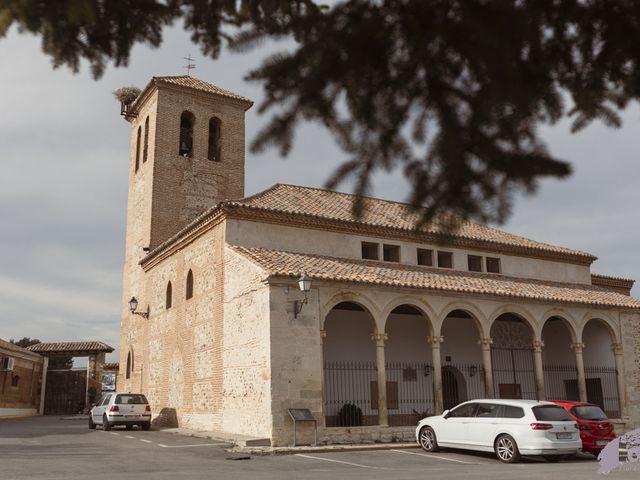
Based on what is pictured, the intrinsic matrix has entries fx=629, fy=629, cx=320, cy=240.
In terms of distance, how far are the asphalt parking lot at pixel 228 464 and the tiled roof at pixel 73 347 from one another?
21.4 metres

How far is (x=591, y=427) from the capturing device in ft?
43.3

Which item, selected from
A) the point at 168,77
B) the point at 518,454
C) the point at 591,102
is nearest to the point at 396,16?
the point at 591,102

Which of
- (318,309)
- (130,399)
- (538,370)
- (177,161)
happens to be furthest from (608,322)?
(177,161)

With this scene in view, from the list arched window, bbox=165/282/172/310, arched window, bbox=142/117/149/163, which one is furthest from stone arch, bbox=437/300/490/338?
arched window, bbox=142/117/149/163

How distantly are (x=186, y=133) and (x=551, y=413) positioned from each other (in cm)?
1846

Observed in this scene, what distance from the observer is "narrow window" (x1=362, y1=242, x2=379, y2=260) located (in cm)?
1989

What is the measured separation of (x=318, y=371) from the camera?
49.3 feet

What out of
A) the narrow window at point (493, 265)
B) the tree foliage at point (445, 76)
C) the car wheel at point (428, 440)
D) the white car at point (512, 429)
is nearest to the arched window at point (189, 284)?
the car wheel at point (428, 440)

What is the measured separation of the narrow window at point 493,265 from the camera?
72.8ft

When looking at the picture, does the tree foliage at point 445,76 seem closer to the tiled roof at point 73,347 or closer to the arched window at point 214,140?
the arched window at point 214,140

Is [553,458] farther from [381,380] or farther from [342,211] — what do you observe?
[342,211]

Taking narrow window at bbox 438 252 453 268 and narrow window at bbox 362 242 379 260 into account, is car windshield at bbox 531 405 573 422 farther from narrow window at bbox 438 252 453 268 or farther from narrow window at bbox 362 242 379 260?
narrow window at bbox 438 252 453 268

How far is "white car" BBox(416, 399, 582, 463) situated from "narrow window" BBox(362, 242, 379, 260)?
7.31 meters

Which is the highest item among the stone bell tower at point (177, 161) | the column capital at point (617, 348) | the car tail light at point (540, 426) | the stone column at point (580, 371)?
the stone bell tower at point (177, 161)
